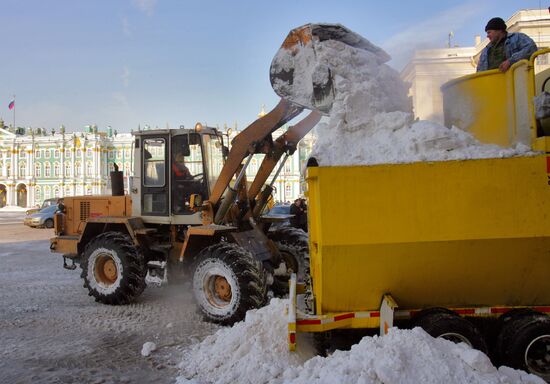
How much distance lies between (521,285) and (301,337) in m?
2.14

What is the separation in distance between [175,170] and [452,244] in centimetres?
495

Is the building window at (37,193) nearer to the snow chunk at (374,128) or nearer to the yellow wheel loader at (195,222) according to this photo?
the yellow wheel loader at (195,222)

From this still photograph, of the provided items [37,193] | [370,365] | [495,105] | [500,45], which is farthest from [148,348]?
[37,193]

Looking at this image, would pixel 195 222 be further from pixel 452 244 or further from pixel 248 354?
pixel 452 244

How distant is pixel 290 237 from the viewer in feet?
26.5

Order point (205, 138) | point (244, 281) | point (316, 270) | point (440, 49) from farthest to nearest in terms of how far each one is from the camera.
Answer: point (205, 138)
point (244, 281)
point (440, 49)
point (316, 270)

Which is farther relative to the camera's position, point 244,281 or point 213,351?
point 244,281

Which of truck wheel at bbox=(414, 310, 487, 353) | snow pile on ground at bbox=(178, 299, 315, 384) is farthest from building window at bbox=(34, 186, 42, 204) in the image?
truck wheel at bbox=(414, 310, 487, 353)

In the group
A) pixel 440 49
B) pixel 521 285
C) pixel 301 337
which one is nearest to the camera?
pixel 521 285

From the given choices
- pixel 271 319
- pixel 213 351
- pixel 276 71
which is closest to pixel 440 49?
pixel 276 71

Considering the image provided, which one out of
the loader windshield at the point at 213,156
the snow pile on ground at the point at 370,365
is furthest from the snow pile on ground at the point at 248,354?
the loader windshield at the point at 213,156

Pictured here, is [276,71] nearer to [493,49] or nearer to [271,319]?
[493,49]

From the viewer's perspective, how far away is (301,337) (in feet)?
15.2

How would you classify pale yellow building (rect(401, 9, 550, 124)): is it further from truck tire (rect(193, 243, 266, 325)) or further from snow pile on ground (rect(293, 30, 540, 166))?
truck tire (rect(193, 243, 266, 325))
